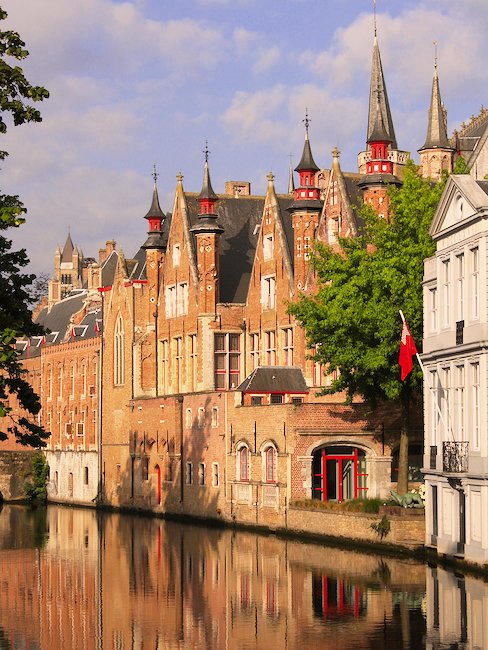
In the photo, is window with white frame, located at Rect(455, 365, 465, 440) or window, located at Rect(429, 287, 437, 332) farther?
window, located at Rect(429, 287, 437, 332)

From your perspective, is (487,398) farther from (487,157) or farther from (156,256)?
(156,256)

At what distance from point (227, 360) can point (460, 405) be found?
29075 millimetres

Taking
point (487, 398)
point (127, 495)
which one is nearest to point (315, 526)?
point (487, 398)

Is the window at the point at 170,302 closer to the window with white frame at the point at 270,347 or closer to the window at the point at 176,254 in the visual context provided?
the window at the point at 176,254

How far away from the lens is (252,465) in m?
58.7

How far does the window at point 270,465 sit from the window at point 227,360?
11661mm

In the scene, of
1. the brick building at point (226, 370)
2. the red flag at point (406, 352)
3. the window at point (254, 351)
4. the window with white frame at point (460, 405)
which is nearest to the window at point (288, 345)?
the brick building at point (226, 370)

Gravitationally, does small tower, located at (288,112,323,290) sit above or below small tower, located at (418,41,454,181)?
below

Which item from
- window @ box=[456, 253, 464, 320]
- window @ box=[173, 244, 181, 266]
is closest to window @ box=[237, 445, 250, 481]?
window @ box=[173, 244, 181, 266]

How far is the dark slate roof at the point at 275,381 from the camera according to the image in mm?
60781

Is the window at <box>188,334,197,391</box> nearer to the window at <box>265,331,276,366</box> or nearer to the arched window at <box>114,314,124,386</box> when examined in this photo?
the window at <box>265,331,276,366</box>

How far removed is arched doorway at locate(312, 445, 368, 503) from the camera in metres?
55.6

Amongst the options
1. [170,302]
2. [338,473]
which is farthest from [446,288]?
[170,302]

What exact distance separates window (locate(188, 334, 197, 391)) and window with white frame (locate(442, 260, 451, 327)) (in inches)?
1137
